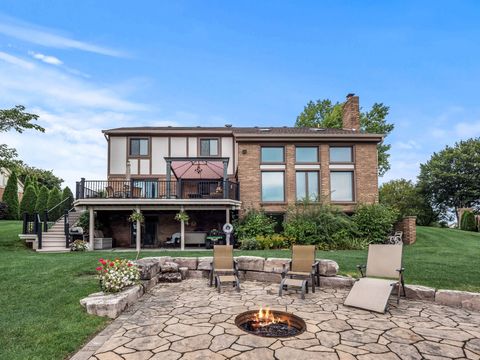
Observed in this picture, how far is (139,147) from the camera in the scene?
60.0 ft

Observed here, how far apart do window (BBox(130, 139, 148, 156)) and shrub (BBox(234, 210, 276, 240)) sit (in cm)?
715

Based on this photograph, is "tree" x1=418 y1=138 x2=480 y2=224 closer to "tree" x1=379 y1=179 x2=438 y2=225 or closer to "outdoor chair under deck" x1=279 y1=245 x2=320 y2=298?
"tree" x1=379 y1=179 x2=438 y2=225

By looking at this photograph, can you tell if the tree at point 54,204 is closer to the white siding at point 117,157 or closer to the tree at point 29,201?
the tree at point 29,201

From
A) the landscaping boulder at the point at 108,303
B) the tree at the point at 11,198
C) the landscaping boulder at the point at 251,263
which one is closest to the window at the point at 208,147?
the landscaping boulder at the point at 251,263

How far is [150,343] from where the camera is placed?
157 inches

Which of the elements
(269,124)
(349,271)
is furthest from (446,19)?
(269,124)

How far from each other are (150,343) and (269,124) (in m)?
20.5

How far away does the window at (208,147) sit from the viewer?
731 inches

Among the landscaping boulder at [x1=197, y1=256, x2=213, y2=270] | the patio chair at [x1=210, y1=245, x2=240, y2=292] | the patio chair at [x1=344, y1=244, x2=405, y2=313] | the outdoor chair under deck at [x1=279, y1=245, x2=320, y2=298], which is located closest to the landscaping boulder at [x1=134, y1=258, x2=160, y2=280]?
the landscaping boulder at [x1=197, y1=256, x2=213, y2=270]

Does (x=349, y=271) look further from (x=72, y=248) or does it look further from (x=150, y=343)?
(x=72, y=248)

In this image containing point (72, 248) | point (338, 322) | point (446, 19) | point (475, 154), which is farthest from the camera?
point (475, 154)

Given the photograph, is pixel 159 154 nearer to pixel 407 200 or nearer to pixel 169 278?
pixel 169 278

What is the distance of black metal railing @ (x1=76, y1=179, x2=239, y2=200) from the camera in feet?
49.6

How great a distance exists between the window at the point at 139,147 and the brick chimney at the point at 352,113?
12.5 metres
